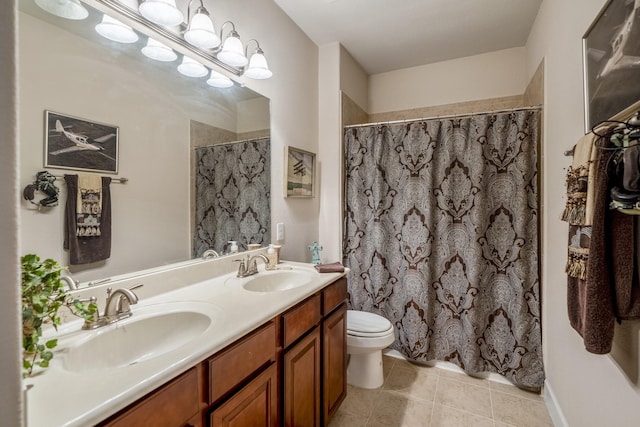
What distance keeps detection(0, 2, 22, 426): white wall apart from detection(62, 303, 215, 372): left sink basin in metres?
0.39

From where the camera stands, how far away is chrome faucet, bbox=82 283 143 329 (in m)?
0.92

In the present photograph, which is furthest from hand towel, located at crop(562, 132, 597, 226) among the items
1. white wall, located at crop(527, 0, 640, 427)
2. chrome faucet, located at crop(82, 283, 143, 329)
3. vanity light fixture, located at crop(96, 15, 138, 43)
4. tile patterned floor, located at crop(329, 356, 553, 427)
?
vanity light fixture, located at crop(96, 15, 138, 43)

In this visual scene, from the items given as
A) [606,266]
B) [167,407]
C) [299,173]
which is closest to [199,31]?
[299,173]

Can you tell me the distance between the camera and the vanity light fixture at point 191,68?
137cm

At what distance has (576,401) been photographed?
1400 millimetres

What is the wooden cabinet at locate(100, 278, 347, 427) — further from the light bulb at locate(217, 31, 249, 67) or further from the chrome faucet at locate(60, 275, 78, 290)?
the light bulb at locate(217, 31, 249, 67)

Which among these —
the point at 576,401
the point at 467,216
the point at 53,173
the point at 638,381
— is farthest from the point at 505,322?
the point at 53,173

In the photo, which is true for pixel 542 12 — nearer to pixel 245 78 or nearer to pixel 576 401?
pixel 245 78

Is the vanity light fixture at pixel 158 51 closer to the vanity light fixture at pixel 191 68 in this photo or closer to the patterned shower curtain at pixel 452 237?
the vanity light fixture at pixel 191 68

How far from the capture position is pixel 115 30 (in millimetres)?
1092

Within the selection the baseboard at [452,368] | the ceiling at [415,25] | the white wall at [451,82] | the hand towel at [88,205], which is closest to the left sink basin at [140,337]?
the hand towel at [88,205]

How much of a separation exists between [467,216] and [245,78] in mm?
1771

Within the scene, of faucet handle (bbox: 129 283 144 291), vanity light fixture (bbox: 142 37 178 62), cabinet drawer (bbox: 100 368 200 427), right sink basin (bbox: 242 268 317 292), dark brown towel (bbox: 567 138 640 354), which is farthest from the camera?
right sink basin (bbox: 242 268 317 292)

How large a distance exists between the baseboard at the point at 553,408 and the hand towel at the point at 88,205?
242 cm
